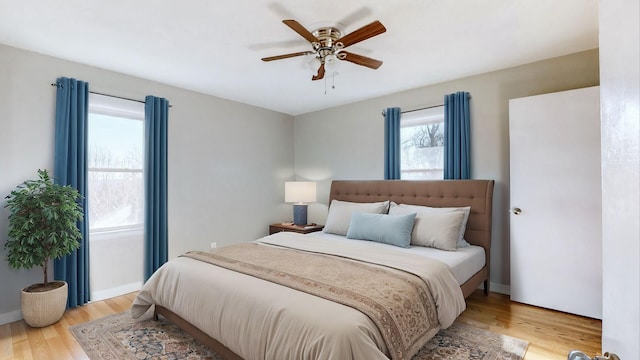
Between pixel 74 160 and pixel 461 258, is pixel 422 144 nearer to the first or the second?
pixel 461 258

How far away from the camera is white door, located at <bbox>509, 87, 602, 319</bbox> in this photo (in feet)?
9.09

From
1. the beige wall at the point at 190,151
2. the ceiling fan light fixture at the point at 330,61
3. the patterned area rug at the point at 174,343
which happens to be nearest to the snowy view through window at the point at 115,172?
the beige wall at the point at 190,151

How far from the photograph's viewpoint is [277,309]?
178 cm

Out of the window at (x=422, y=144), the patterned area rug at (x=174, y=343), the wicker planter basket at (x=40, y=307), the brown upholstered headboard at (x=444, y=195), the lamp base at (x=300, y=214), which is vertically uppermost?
the window at (x=422, y=144)

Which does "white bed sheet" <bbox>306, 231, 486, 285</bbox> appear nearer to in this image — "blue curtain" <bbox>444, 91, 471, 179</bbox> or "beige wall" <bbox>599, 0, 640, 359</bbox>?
"blue curtain" <bbox>444, 91, 471, 179</bbox>

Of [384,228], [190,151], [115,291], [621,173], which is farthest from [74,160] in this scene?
[621,173]

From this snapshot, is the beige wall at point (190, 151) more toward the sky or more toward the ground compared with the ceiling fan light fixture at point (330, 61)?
more toward the ground

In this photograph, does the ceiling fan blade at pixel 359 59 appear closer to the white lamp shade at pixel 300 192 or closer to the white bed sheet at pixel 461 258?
the white bed sheet at pixel 461 258

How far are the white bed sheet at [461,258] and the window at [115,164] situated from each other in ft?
10.4

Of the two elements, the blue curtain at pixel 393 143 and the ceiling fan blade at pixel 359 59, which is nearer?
the ceiling fan blade at pixel 359 59

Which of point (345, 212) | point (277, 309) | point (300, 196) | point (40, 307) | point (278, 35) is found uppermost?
point (278, 35)

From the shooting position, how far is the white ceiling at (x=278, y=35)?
221cm

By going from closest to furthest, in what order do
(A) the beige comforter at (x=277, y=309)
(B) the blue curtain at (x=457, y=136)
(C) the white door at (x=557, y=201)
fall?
(A) the beige comforter at (x=277, y=309) → (C) the white door at (x=557, y=201) → (B) the blue curtain at (x=457, y=136)

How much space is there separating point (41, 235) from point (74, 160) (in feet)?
2.73
